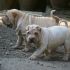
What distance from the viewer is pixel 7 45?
29.7 feet

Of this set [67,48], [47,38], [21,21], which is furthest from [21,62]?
[21,21]

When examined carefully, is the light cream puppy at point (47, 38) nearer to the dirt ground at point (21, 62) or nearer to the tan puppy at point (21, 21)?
the dirt ground at point (21, 62)

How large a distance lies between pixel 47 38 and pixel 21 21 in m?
1.11

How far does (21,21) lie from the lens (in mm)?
8438

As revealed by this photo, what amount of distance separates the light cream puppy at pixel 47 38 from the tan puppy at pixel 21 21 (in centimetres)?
86

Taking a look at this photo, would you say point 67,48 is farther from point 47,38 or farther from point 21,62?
point 21,62

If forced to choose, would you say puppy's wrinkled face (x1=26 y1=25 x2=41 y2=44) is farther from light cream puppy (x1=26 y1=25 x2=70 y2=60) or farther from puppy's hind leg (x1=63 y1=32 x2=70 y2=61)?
puppy's hind leg (x1=63 y1=32 x2=70 y2=61)

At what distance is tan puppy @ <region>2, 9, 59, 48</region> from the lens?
839 cm

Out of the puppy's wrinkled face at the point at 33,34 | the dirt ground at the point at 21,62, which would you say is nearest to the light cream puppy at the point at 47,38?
the puppy's wrinkled face at the point at 33,34

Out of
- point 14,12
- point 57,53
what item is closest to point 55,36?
point 57,53

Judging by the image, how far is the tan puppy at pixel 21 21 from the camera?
839 cm

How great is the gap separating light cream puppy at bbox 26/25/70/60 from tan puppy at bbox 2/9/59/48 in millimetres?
861

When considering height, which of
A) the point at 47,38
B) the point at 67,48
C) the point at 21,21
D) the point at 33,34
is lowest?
the point at 67,48

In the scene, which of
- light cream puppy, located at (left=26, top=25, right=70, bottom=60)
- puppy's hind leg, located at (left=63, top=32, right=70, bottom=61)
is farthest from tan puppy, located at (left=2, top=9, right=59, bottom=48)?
puppy's hind leg, located at (left=63, top=32, right=70, bottom=61)
